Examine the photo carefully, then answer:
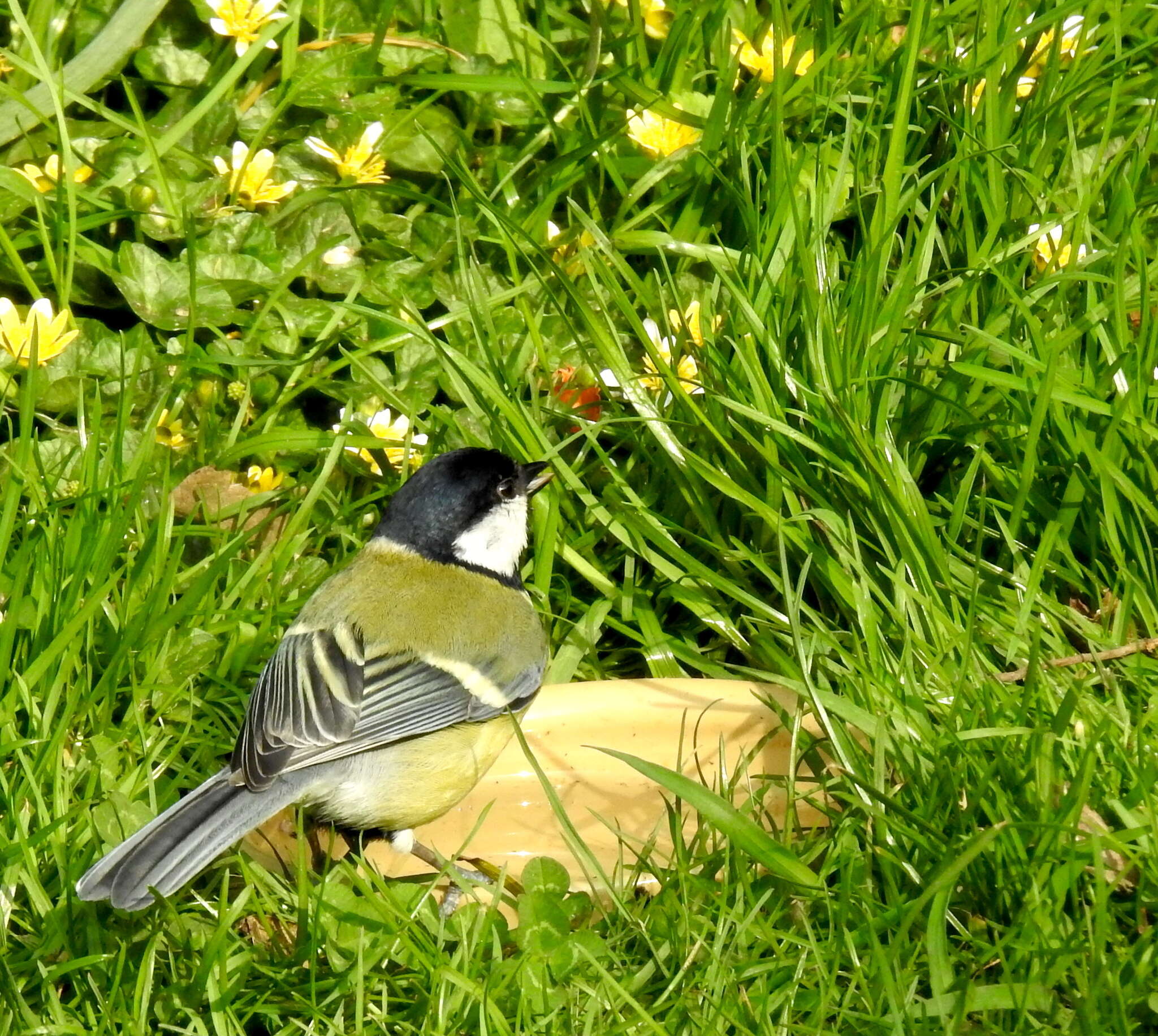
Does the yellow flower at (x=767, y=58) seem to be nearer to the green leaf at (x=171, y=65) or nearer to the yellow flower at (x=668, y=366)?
the yellow flower at (x=668, y=366)

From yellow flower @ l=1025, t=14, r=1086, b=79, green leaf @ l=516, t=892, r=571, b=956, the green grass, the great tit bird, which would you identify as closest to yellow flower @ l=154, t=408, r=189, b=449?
the green grass

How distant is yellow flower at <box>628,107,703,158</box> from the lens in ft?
10.4

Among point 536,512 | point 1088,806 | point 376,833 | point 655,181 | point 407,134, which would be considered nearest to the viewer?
point 1088,806

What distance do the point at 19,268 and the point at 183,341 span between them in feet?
1.12

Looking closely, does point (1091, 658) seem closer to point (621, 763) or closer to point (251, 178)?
point (621, 763)

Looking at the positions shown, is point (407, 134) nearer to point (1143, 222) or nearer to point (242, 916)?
point (1143, 222)

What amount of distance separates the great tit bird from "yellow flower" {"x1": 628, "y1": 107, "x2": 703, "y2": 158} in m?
0.88

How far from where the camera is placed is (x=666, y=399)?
288 cm

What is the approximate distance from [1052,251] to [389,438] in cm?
134

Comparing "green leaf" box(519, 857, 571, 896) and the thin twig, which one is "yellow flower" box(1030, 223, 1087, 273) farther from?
"green leaf" box(519, 857, 571, 896)

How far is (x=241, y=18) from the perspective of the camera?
3234mm

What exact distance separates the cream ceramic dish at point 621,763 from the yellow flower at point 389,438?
25.3 inches

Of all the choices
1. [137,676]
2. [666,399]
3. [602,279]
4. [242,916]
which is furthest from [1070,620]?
[137,676]

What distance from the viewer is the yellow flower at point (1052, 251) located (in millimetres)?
2805
